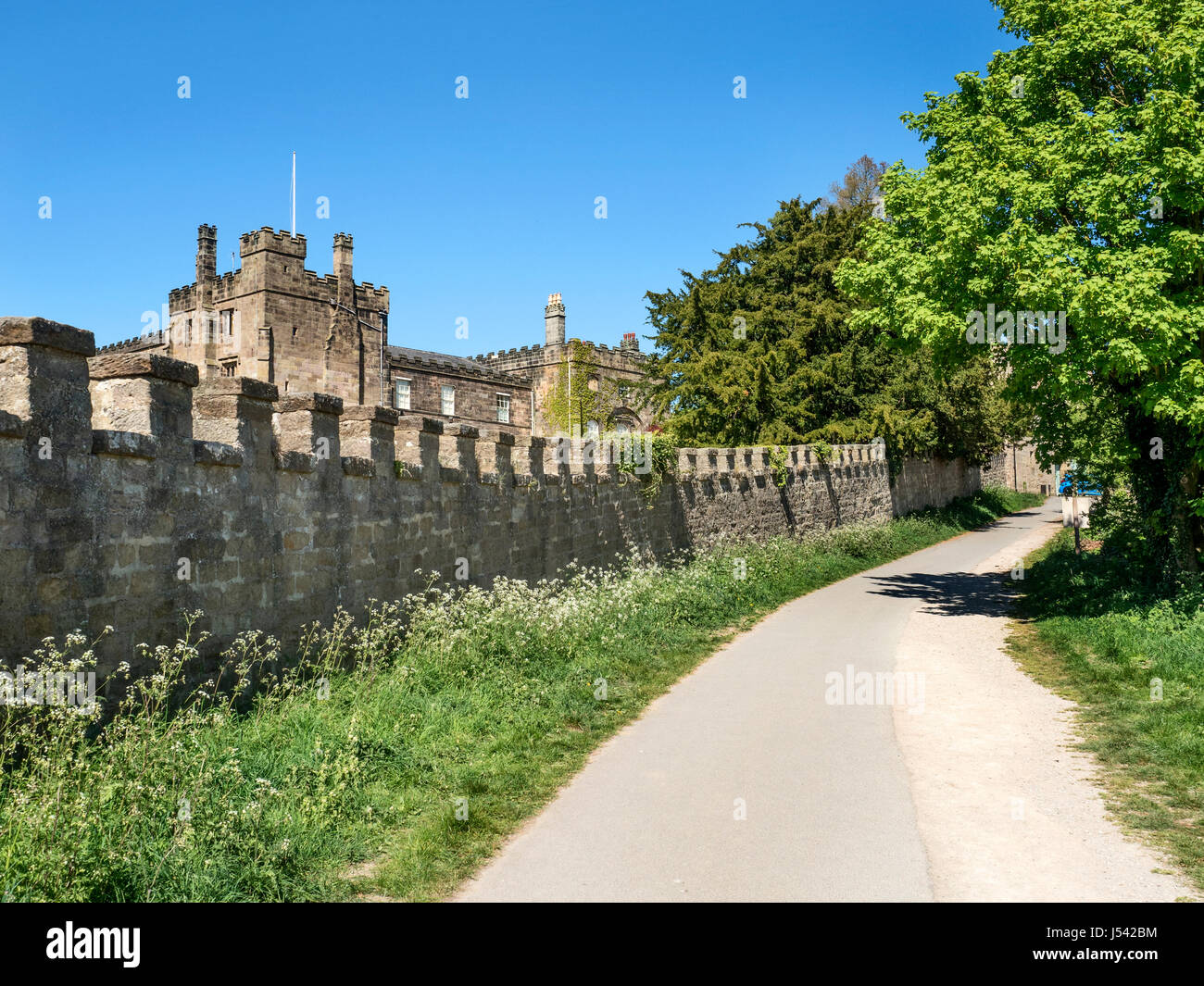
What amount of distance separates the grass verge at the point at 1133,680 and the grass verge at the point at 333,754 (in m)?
3.82

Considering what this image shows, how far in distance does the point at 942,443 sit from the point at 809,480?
1192cm

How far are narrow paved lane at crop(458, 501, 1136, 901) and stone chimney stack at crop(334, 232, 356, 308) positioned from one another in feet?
104

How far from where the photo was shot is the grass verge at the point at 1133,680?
18.1 ft

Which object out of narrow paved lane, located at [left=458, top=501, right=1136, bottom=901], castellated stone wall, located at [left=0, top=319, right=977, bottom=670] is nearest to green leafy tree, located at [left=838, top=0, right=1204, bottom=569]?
narrow paved lane, located at [left=458, top=501, right=1136, bottom=901]

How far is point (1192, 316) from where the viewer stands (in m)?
10.4

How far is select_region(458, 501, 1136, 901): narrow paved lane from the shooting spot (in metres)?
4.39

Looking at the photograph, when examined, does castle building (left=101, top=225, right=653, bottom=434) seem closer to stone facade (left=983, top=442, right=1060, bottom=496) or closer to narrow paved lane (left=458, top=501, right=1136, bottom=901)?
narrow paved lane (left=458, top=501, right=1136, bottom=901)

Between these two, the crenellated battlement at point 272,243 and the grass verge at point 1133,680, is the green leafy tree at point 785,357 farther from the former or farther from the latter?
the crenellated battlement at point 272,243

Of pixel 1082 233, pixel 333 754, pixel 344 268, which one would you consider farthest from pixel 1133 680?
pixel 344 268

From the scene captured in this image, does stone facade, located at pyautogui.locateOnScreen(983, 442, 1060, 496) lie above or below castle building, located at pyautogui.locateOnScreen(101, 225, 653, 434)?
below

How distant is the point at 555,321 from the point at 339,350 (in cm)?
1316

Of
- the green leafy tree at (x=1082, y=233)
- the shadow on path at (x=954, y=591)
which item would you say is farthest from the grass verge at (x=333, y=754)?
the green leafy tree at (x=1082, y=233)
